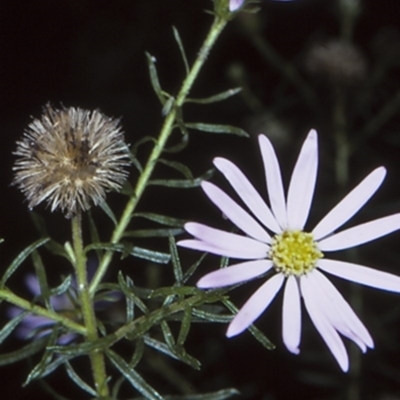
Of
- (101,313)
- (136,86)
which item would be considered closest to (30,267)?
(101,313)

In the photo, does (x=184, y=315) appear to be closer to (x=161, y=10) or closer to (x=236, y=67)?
(x=236, y=67)

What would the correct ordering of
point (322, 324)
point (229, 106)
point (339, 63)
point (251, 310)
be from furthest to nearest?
point (229, 106) < point (339, 63) < point (322, 324) < point (251, 310)

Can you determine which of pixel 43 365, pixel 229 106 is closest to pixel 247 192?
pixel 43 365

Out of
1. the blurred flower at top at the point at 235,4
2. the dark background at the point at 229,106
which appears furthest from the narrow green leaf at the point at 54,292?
the dark background at the point at 229,106

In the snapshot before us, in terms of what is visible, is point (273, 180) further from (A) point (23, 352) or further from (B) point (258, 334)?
(A) point (23, 352)

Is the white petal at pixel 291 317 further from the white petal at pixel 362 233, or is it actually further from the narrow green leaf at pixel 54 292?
the narrow green leaf at pixel 54 292

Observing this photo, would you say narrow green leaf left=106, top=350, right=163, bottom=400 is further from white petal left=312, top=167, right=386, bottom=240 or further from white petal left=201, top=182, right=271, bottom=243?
white petal left=312, top=167, right=386, bottom=240
